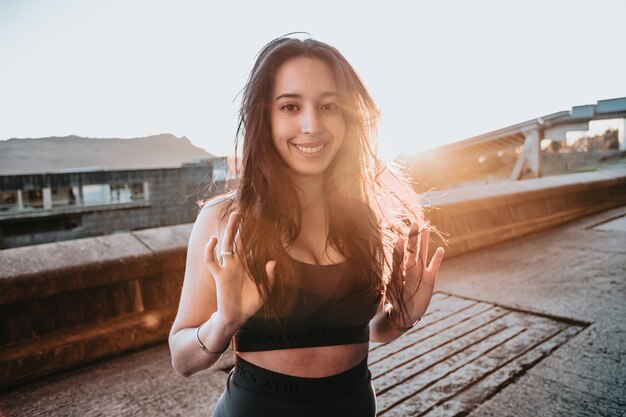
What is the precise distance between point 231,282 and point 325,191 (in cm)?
73

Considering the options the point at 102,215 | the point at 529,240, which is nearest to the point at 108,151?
A: the point at 102,215

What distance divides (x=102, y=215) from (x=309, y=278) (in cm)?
3435

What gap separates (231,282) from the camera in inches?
45.0

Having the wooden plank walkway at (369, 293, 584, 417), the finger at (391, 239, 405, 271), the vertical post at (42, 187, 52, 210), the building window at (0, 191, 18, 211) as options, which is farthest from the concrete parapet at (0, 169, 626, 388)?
the vertical post at (42, 187, 52, 210)

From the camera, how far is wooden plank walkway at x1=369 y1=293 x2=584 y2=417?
2.39m

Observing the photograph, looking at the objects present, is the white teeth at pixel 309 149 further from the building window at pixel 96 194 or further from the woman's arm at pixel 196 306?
the building window at pixel 96 194

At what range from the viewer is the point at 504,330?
325 cm

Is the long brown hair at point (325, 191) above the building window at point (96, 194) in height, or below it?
above

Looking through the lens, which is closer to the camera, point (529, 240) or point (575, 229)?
point (529, 240)

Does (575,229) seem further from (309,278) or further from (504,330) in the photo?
(309,278)

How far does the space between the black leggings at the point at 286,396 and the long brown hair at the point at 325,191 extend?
0.81 ft

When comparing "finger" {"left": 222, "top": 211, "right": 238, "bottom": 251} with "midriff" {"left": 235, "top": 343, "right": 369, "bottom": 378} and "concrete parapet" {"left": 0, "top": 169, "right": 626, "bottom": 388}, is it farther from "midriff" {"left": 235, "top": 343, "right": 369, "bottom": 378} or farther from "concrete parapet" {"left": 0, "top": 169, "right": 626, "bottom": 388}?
"concrete parapet" {"left": 0, "top": 169, "right": 626, "bottom": 388}

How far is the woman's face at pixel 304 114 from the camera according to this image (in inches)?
58.0

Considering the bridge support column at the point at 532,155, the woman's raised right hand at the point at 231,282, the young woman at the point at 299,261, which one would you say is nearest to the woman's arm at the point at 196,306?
the young woman at the point at 299,261
